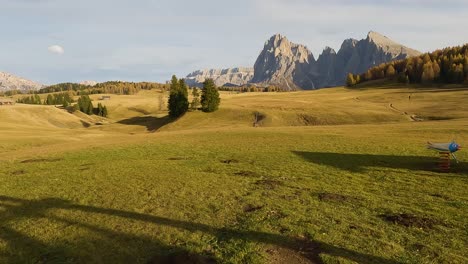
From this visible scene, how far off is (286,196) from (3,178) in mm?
22407

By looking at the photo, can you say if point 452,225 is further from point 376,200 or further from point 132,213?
point 132,213

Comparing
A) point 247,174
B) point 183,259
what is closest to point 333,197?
point 247,174

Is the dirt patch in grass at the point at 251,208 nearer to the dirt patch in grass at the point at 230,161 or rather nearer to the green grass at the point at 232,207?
the green grass at the point at 232,207

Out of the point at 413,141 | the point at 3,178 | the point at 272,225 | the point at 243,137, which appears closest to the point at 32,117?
the point at 243,137

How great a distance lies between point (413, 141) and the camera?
146 ft

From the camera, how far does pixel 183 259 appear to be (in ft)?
46.1

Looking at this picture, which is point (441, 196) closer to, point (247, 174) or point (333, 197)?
point (333, 197)

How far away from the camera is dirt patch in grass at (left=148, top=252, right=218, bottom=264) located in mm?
13929

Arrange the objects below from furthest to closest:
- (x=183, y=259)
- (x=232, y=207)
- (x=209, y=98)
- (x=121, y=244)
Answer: (x=209, y=98) → (x=232, y=207) → (x=121, y=244) → (x=183, y=259)

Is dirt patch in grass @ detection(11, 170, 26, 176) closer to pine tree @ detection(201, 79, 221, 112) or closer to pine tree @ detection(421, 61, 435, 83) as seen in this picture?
pine tree @ detection(201, 79, 221, 112)

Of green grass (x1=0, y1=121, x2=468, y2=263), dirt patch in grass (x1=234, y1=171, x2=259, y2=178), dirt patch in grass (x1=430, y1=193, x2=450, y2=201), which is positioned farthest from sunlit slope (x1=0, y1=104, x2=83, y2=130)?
dirt patch in grass (x1=430, y1=193, x2=450, y2=201)

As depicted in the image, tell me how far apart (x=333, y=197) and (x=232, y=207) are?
6134 millimetres

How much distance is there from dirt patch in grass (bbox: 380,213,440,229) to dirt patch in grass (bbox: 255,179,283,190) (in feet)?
25.5

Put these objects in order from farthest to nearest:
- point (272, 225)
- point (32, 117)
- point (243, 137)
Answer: point (32, 117)
point (243, 137)
point (272, 225)
